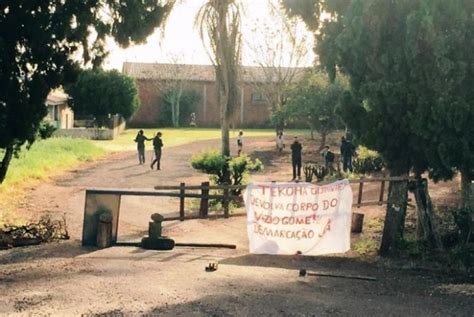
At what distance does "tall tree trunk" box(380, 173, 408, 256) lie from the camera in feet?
40.4

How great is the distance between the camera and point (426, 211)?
39.6 feet

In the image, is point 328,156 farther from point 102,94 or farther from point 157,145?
point 102,94

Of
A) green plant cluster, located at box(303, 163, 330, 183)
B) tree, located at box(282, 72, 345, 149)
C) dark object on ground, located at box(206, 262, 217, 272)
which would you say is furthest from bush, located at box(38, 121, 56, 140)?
tree, located at box(282, 72, 345, 149)

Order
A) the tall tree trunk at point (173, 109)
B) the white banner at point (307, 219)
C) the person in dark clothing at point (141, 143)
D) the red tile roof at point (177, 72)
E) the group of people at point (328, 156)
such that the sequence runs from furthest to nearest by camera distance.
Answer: the red tile roof at point (177, 72), the tall tree trunk at point (173, 109), the person in dark clothing at point (141, 143), the group of people at point (328, 156), the white banner at point (307, 219)

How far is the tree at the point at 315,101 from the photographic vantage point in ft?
125

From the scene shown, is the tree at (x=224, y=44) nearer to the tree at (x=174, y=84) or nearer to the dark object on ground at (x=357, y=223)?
the dark object on ground at (x=357, y=223)

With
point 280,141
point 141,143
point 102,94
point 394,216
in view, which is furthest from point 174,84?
point 394,216

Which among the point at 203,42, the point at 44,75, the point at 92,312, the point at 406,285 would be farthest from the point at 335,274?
the point at 203,42

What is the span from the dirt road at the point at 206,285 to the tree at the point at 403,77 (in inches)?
85.3

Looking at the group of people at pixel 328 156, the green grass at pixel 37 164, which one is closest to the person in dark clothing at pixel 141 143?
the green grass at pixel 37 164

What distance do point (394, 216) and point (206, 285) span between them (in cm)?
451

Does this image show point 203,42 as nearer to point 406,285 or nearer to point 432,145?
point 432,145

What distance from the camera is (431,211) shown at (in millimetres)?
11953

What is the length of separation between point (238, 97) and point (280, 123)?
20940 millimetres
